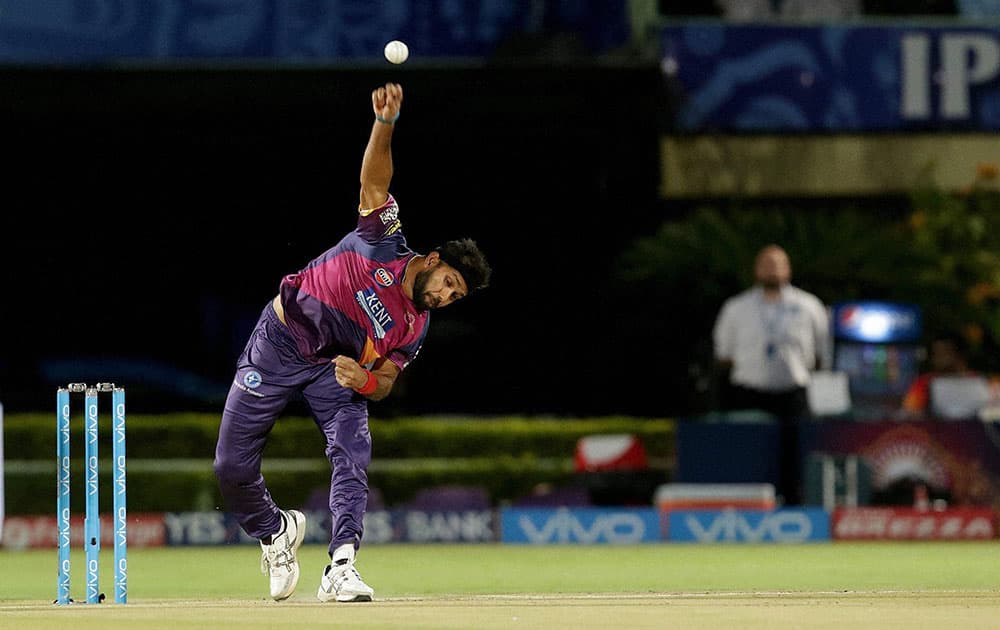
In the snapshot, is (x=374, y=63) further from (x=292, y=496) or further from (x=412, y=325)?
(x=412, y=325)

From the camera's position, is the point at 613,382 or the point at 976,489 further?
the point at 613,382

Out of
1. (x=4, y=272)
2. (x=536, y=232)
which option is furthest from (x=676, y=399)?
(x=4, y=272)

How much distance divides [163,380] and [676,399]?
3.65 metres

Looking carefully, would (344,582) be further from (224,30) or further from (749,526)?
(224,30)

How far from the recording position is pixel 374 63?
12766 mm

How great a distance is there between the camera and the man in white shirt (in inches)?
420

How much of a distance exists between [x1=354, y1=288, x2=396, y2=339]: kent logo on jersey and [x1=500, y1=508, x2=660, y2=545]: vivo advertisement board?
4.20 meters

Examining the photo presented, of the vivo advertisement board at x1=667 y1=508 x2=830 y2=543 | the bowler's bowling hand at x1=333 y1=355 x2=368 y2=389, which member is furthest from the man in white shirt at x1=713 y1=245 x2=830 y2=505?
the bowler's bowling hand at x1=333 y1=355 x2=368 y2=389

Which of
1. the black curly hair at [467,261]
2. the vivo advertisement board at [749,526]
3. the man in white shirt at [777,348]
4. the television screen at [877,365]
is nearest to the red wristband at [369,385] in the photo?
the black curly hair at [467,261]

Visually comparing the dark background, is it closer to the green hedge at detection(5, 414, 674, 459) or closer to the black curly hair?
the green hedge at detection(5, 414, 674, 459)

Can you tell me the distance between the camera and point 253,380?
6.59 metres

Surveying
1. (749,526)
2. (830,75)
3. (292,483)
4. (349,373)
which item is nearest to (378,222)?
(349,373)

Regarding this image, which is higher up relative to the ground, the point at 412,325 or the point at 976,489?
the point at 412,325

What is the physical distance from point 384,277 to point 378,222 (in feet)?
0.60
